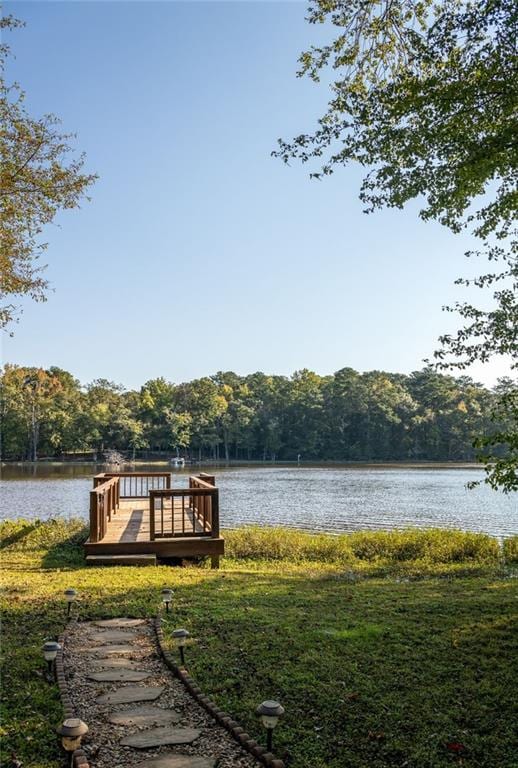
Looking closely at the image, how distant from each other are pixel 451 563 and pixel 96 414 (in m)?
58.9

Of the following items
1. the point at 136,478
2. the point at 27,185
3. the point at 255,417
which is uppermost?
the point at 27,185

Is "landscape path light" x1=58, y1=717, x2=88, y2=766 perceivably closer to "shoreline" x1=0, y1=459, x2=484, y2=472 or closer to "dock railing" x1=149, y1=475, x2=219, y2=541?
"dock railing" x1=149, y1=475, x2=219, y2=541

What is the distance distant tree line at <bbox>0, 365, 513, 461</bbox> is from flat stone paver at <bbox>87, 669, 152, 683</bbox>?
59307 millimetres

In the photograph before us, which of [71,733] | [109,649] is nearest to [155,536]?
[109,649]

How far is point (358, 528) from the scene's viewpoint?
653 inches

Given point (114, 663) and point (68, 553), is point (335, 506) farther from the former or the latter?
point (114, 663)

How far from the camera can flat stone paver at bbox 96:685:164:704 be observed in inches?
143

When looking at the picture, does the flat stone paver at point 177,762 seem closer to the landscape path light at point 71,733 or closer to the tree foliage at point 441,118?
the landscape path light at point 71,733

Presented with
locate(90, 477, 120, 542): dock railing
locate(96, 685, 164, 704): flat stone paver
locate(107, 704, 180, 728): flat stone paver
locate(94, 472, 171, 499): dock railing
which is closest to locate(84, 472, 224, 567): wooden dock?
locate(90, 477, 120, 542): dock railing

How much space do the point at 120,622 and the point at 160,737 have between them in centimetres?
236

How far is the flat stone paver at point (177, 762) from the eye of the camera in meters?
2.84

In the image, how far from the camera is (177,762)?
2.88 m

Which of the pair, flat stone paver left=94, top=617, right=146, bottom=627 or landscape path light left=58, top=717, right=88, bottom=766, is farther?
flat stone paver left=94, top=617, right=146, bottom=627

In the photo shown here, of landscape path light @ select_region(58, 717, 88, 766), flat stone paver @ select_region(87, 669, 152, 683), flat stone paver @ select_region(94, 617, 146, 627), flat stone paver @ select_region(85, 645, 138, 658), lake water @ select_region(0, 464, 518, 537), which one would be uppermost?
landscape path light @ select_region(58, 717, 88, 766)
